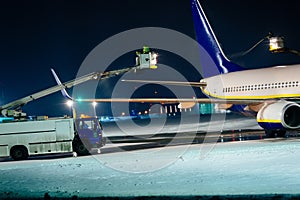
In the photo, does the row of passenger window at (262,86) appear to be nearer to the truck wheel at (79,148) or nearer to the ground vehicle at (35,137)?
the truck wheel at (79,148)

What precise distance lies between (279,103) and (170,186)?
40.6 ft

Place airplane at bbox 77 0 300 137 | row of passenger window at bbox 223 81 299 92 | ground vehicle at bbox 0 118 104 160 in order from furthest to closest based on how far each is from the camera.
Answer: row of passenger window at bbox 223 81 299 92 → airplane at bbox 77 0 300 137 → ground vehicle at bbox 0 118 104 160

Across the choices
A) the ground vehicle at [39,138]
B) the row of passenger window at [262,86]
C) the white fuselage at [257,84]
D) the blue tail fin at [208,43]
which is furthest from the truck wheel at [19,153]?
the blue tail fin at [208,43]

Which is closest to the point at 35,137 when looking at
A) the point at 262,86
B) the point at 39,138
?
the point at 39,138

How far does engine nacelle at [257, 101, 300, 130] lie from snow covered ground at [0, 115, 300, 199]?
9.83ft

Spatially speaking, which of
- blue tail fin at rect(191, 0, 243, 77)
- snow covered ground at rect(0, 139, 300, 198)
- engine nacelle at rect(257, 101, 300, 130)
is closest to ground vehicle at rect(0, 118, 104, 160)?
snow covered ground at rect(0, 139, 300, 198)

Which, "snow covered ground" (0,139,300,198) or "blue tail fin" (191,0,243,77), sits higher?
"blue tail fin" (191,0,243,77)

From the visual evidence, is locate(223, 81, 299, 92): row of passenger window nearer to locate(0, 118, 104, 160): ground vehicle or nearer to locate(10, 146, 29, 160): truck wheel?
locate(0, 118, 104, 160): ground vehicle

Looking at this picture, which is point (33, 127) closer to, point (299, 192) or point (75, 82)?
point (75, 82)

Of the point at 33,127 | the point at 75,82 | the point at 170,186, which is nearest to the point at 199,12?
the point at 75,82

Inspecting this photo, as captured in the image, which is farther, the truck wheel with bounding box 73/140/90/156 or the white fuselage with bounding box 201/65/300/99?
the white fuselage with bounding box 201/65/300/99

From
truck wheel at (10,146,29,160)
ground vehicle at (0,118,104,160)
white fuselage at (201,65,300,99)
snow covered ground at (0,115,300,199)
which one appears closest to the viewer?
snow covered ground at (0,115,300,199)

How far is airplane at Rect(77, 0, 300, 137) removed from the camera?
862 inches

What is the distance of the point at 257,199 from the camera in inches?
353
